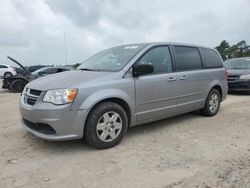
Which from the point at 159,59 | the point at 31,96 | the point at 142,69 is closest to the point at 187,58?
the point at 159,59

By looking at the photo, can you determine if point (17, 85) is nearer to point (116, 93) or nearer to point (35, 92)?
point (35, 92)

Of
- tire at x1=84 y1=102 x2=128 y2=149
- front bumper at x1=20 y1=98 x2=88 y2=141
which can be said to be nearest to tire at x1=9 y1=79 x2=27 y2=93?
front bumper at x1=20 y1=98 x2=88 y2=141

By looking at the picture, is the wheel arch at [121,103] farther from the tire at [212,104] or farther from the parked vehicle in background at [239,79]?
the parked vehicle in background at [239,79]

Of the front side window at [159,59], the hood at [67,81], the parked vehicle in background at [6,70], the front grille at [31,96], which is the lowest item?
the front grille at [31,96]

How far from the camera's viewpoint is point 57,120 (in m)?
3.47

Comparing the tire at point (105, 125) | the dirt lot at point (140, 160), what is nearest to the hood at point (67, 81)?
the tire at point (105, 125)

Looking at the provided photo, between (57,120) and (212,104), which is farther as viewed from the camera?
(212,104)

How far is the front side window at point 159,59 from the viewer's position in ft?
14.7

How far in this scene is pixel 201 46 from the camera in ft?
19.1

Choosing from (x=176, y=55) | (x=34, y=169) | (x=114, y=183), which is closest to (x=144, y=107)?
(x=176, y=55)

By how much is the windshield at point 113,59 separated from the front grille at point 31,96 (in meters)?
1.15

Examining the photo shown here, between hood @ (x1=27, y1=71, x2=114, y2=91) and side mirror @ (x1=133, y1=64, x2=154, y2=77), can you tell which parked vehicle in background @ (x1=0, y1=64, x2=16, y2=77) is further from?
side mirror @ (x1=133, y1=64, x2=154, y2=77)

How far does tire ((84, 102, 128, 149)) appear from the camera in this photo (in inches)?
145

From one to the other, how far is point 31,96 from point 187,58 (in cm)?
319
